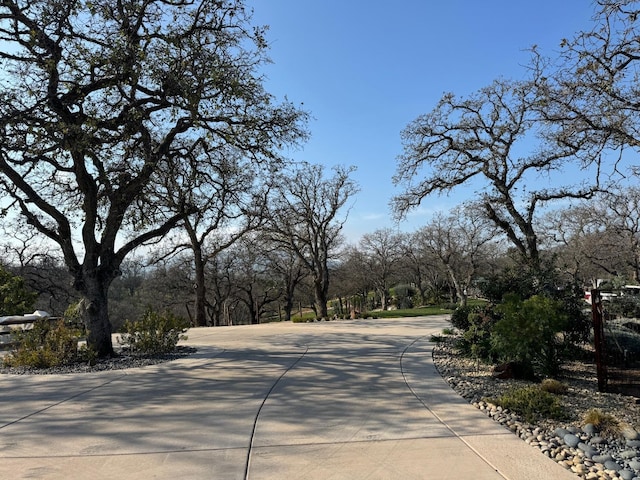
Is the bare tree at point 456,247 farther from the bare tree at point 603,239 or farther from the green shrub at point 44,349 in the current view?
the green shrub at point 44,349

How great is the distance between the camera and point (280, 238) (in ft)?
89.5

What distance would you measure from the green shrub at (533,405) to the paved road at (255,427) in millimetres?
459

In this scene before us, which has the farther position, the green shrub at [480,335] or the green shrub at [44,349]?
the green shrub at [44,349]

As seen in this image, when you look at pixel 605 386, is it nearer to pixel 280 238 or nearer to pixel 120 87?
pixel 120 87

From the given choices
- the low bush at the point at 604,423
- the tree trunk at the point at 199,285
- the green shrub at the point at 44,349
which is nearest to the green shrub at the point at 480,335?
the low bush at the point at 604,423

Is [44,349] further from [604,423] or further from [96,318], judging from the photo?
[604,423]

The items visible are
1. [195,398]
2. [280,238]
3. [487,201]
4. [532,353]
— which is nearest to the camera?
[195,398]

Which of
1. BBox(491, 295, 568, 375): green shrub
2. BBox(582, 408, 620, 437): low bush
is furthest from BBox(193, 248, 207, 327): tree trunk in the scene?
BBox(582, 408, 620, 437): low bush

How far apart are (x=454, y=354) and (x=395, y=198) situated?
24.0 feet

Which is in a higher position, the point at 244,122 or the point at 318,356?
the point at 244,122

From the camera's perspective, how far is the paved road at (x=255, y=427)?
4.03 meters

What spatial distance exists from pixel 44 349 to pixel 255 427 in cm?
691

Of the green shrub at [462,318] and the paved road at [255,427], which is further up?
the green shrub at [462,318]

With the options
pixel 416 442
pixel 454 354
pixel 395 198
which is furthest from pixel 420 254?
pixel 416 442
